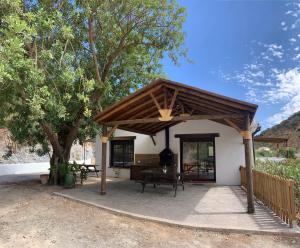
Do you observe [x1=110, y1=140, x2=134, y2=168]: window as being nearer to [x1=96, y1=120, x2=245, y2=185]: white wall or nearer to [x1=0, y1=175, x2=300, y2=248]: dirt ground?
[x1=96, y1=120, x2=245, y2=185]: white wall

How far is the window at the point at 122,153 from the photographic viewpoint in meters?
14.1

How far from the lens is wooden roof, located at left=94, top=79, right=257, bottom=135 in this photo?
22.9ft

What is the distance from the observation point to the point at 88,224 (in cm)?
575

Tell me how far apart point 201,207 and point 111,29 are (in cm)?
751

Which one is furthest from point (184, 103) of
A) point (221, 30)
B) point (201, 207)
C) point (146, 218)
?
point (221, 30)

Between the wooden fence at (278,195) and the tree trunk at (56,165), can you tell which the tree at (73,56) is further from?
the wooden fence at (278,195)

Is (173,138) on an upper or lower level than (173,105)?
lower

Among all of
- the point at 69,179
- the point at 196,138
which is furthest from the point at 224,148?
the point at 69,179

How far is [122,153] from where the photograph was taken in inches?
570

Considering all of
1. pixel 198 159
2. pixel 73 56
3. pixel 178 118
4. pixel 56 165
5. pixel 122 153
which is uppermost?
pixel 73 56

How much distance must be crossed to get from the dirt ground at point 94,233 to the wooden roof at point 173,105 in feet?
10.3

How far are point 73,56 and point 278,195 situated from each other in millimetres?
7683

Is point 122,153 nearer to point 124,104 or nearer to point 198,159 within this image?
point 198,159

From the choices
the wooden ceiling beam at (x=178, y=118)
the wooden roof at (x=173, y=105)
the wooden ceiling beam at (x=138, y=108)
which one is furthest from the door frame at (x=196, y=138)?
the wooden ceiling beam at (x=178, y=118)
